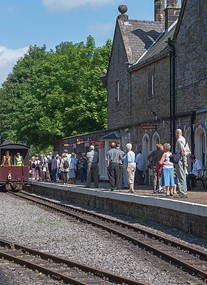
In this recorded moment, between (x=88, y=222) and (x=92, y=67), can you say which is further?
(x=92, y=67)

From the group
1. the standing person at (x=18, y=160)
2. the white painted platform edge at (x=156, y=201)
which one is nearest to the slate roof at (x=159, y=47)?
the standing person at (x=18, y=160)

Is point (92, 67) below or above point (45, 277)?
above

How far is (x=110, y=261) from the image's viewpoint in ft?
35.5

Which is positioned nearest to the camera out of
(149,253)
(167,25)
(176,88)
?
(149,253)

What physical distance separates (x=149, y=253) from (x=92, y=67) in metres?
43.3

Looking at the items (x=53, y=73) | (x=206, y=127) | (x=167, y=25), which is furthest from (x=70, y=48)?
(x=206, y=127)

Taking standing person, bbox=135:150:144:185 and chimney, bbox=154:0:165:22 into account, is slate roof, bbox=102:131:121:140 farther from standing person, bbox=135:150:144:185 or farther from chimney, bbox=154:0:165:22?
chimney, bbox=154:0:165:22

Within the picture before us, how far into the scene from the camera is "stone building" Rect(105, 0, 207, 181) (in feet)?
80.4

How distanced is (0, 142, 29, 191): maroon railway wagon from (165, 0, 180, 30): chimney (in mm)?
10241

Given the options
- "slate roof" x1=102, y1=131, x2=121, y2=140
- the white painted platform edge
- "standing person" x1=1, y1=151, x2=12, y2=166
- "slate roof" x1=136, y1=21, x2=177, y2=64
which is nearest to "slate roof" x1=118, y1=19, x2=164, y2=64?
"slate roof" x1=136, y1=21, x2=177, y2=64

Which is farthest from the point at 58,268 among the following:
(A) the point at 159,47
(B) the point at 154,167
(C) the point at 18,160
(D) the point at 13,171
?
(A) the point at 159,47

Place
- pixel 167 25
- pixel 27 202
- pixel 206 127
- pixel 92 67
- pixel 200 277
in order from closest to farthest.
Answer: pixel 200 277, pixel 206 127, pixel 27 202, pixel 167 25, pixel 92 67

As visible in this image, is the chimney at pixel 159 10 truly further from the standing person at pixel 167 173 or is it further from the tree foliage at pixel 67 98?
the standing person at pixel 167 173

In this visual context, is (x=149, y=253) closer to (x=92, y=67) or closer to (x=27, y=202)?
(x=27, y=202)
